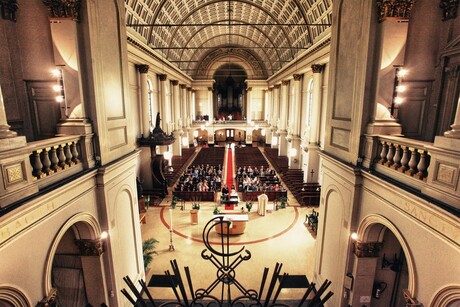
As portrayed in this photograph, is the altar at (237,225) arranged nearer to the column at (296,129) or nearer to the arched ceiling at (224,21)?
the arched ceiling at (224,21)

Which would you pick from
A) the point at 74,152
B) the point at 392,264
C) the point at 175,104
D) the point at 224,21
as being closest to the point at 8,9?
the point at 74,152

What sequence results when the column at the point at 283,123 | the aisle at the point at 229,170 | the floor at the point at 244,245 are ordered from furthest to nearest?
the column at the point at 283,123 < the aisle at the point at 229,170 < the floor at the point at 244,245

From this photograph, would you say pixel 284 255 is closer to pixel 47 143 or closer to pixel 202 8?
pixel 47 143

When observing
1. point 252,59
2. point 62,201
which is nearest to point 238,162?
point 252,59

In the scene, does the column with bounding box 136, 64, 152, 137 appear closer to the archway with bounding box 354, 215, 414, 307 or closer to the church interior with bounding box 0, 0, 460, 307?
the church interior with bounding box 0, 0, 460, 307

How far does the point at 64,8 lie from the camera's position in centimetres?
553

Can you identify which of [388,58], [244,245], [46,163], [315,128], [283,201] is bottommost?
[244,245]

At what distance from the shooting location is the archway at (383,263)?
6.14m

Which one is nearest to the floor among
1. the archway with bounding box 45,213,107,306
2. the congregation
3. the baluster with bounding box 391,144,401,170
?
the congregation

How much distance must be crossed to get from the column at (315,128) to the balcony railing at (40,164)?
14.3 meters

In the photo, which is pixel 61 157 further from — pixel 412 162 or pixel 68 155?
pixel 412 162

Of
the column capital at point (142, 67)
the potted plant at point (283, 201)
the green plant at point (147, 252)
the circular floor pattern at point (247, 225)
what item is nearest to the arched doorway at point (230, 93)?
the column capital at point (142, 67)

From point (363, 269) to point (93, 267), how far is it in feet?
21.8

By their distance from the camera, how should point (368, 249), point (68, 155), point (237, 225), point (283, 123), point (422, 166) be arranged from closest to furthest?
point (422, 166) < point (68, 155) < point (368, 249) < point (237, 225) < point (283, 123)
